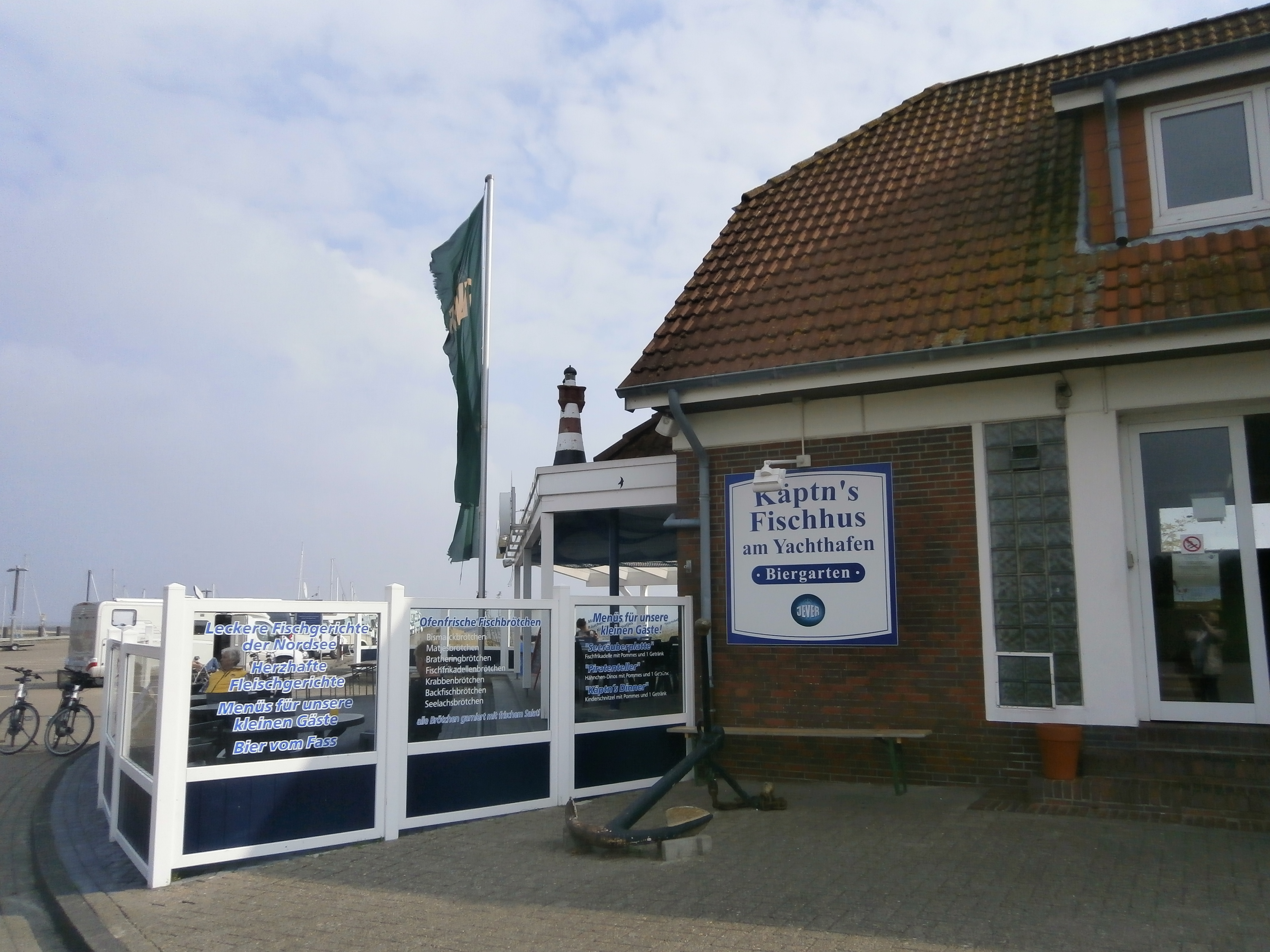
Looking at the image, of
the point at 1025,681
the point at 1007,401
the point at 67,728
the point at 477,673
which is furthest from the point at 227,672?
the point at 67,728

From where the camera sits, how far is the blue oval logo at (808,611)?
29.1ft

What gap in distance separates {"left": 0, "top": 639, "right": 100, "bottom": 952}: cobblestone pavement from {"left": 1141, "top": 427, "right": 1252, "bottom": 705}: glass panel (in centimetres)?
806

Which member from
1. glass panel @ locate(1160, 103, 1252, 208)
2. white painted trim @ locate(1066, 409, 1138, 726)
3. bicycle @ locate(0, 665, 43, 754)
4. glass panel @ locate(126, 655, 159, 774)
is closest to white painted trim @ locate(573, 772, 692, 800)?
glass panel @ locate(126, 655, 159, 774)

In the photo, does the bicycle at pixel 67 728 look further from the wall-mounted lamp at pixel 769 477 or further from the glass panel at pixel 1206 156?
the glass panel at pixel 1206 156

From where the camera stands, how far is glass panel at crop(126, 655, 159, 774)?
6.97 m

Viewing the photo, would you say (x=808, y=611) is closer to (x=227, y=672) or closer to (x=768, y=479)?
(x=768, y=479)

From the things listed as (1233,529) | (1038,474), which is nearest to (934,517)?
(1038,474)

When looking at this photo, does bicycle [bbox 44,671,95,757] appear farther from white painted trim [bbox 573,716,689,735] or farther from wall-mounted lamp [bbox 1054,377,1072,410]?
wall-mounted lamp [bbox 1054,377,1072,410]

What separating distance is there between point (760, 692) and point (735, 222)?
5236 millimetres

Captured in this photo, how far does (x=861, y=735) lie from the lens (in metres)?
8.17

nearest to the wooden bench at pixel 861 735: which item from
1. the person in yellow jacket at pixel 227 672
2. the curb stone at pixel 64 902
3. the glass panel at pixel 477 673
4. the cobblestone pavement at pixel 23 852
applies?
the glass panel at pixel 477 673

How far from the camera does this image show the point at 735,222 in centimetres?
1105

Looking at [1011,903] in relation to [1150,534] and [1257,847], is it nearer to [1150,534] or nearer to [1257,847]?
[1257,847]

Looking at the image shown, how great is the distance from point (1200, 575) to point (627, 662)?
15.7 feet
